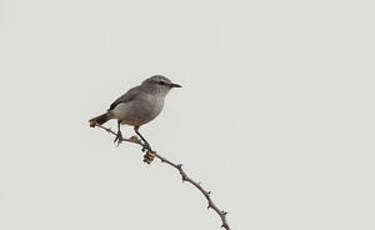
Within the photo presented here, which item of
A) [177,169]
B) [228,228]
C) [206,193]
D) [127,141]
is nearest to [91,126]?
[127,141]

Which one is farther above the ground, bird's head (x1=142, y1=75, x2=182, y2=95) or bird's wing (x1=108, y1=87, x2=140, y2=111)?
bird's head (x1=142, y1=75, x2=182, y2=95)

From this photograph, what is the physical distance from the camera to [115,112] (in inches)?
360

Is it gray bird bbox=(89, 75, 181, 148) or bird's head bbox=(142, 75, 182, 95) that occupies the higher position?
bird's head bbox=(142, 75, 182, 95)

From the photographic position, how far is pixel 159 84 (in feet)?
30.3

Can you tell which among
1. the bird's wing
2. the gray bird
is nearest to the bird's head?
the gray bird

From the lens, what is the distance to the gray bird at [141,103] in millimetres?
8820

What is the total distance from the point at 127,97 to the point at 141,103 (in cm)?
44

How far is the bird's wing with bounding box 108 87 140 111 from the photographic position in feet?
30.0

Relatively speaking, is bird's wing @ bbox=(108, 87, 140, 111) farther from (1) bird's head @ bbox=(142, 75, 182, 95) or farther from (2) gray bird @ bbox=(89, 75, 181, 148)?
(1) bird's head @ bbox=(142, 75, 182, 95)

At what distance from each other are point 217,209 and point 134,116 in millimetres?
3997

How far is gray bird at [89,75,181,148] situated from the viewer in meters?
8.82

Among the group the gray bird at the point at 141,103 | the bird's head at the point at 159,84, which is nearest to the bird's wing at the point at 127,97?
the gray bird at the point at 141,103

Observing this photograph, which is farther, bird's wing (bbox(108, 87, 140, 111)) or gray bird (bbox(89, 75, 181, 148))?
bird's wing (bbox(108, 87, 140, 111))

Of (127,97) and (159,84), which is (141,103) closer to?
(127,97)
